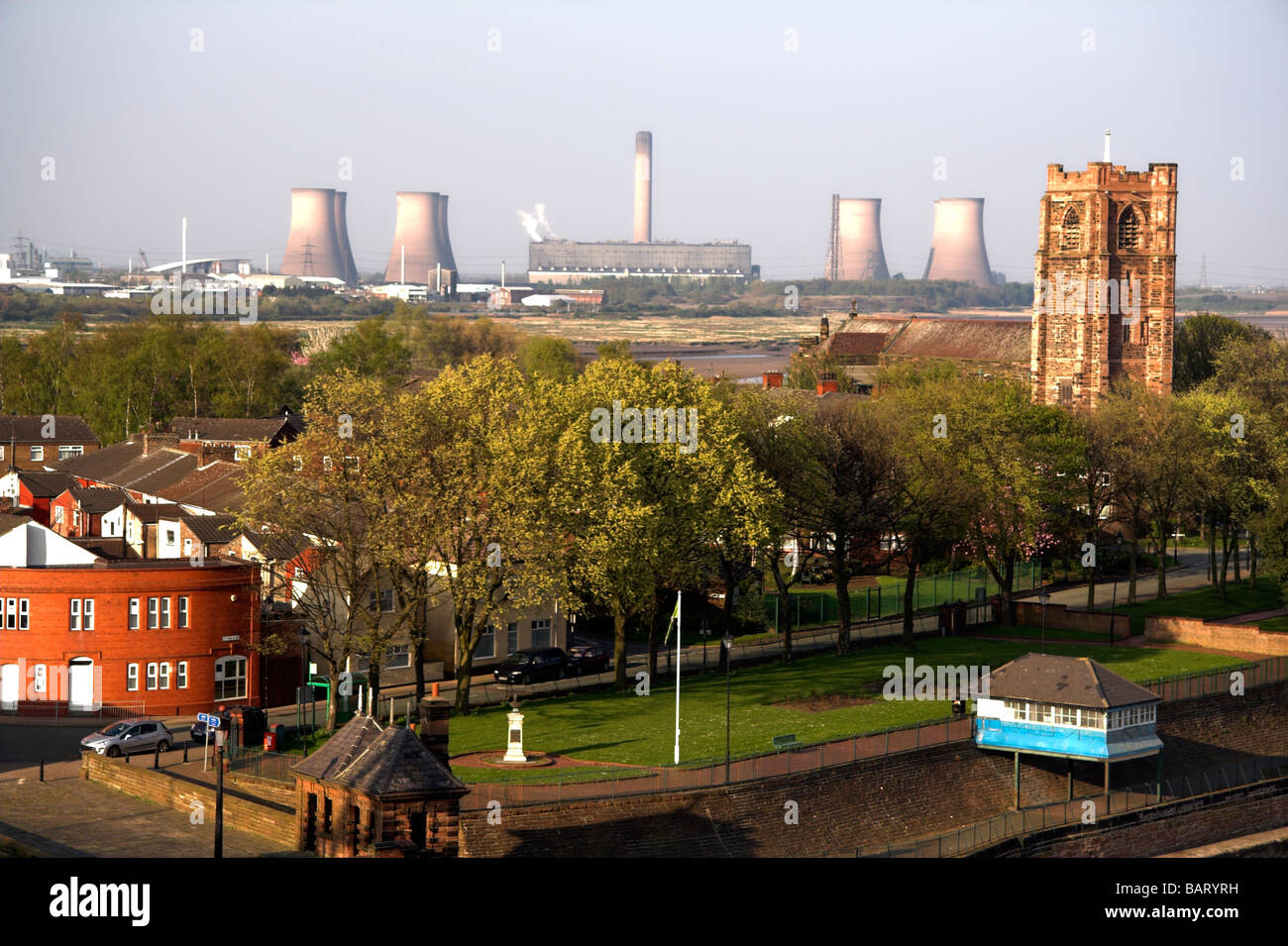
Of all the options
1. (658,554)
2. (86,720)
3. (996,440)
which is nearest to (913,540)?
(996,440)

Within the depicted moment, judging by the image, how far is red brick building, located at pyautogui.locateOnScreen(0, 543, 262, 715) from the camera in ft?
186

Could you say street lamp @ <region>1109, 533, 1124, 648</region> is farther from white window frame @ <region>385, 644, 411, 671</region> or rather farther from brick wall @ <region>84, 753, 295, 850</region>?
brick wall @ <region>84, 753, 295, 850</region>

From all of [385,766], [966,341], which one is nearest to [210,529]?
[385,766]

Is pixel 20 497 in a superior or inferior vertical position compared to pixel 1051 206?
inferior

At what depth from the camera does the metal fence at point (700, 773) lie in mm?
43750

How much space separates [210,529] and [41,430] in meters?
56.2

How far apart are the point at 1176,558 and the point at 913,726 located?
38763 millimetres

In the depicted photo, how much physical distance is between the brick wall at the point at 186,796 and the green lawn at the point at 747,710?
7873 mm

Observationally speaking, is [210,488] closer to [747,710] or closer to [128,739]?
[128,739]

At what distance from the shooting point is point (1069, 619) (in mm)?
69938

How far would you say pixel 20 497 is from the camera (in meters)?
78.7

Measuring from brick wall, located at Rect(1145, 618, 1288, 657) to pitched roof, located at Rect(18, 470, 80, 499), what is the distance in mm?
48219
